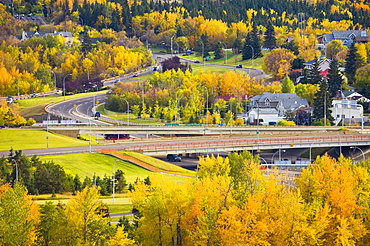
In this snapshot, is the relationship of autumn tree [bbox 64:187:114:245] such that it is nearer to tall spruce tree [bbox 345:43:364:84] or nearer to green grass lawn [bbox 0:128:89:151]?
green grass lawn [bbox 0:128:89:151]

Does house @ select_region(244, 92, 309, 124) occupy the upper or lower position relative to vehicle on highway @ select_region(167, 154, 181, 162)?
upper

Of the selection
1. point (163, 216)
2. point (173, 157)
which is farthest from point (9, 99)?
point (163, 216)

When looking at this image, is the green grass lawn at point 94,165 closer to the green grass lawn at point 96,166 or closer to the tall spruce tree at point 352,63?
the green grass lawn at point 96,166

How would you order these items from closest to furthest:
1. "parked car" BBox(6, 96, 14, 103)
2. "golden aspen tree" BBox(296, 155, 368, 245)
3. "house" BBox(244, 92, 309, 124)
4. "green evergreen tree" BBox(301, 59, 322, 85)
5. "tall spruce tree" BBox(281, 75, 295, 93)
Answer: "golden aspen tree" BBox(296, 155, 368, 245), "house" BBox(244, 92, 309, 124), "tall spruce tree" BBox(281, 75, 295, 93), "parked car" BBox(6, 96, 14, 103), "green evergreen tree" BBox(301, 59, 322, 85)

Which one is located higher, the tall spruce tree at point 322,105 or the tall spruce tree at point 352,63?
the tall spruce tree at point 352,63

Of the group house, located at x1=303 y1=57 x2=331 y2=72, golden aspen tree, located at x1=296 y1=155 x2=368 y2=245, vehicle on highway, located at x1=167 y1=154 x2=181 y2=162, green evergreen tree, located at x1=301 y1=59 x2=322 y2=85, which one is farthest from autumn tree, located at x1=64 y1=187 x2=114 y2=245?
house, located at x1=303 y1=57 x2=331 y2=72

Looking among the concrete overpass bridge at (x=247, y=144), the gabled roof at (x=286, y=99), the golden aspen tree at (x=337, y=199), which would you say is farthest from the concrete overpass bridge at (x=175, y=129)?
the golden aspen tree at (x=337, y=199)

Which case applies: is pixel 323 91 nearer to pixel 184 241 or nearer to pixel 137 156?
pixel 137 156
